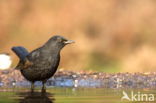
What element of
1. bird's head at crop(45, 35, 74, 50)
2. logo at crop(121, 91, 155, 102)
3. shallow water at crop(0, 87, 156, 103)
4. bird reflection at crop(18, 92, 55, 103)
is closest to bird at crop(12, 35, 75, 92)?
bird's head at crop(45, 35, 74, 50)

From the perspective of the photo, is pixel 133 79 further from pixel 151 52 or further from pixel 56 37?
pixel 151 52

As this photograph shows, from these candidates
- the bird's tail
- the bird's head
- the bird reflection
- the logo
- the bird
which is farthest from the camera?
the bird's tail

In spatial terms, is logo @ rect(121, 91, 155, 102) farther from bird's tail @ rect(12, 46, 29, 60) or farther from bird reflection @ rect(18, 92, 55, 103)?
bird's tail @ rect(12, 46, 29, 60)

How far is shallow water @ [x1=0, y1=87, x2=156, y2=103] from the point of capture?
9.93 meters

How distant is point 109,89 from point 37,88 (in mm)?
1097

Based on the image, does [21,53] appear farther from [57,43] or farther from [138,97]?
[138,97]

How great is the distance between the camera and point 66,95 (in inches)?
421

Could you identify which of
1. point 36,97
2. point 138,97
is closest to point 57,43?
point 36,97

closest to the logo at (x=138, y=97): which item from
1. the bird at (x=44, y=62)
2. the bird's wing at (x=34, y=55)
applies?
the bird at (x=44, y=62)

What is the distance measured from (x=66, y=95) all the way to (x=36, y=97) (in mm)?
567

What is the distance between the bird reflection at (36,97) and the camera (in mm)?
9828

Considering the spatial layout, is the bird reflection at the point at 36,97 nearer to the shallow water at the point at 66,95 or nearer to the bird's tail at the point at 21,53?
the shallow water at the point at 66,95

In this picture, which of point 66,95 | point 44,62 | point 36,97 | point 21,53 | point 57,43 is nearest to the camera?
point 36,97

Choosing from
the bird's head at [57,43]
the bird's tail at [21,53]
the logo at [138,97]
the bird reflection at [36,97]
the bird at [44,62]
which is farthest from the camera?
the bird's tail at [21,53]
